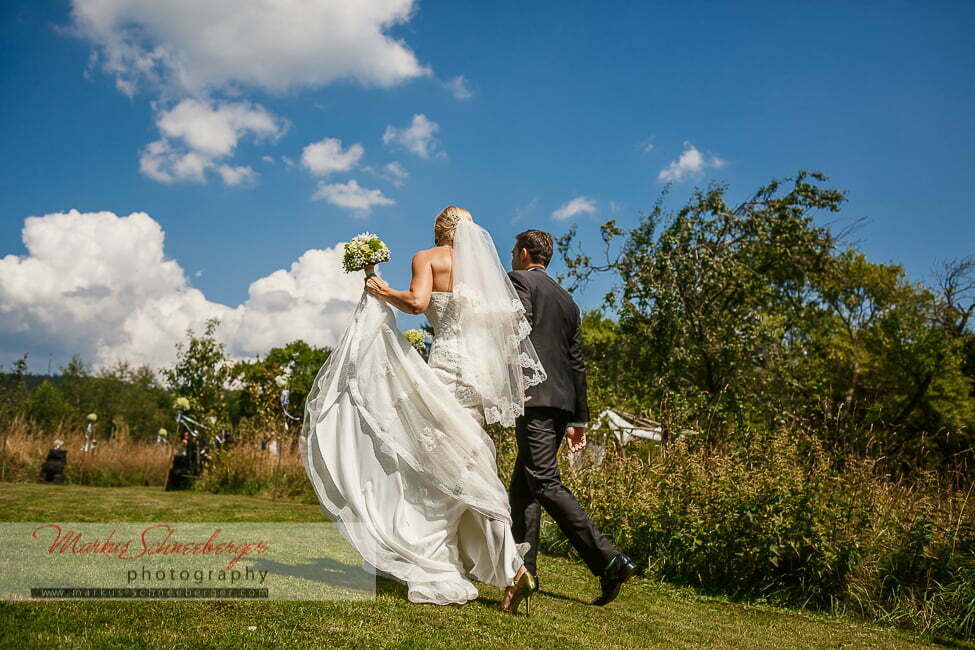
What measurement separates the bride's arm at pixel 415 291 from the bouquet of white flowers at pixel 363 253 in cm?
22

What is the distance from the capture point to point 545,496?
4.13 meters

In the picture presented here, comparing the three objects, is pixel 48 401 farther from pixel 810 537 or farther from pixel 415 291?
pixel 810 537

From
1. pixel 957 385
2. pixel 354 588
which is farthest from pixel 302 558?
pixel 957 385

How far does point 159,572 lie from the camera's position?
12.3 ft

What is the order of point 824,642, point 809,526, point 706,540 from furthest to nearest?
1. point 706,540
2. point 809,526
3. point 824,642

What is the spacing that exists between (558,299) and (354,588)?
6.93 feet

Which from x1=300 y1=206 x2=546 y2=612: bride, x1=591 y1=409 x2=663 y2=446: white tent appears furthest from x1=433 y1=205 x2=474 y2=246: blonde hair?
x1=591 y1=409 x2=663 y2=446: white tent

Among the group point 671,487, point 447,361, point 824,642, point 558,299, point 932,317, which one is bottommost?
point 824,642

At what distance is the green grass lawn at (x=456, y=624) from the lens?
266 cm

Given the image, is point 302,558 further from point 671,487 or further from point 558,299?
point 671,487

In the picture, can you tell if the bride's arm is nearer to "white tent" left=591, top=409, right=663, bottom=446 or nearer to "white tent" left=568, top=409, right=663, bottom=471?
"white tent" left=568, top=409, right=663, bottom=471

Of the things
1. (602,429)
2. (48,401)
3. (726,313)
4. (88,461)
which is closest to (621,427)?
(602,429)

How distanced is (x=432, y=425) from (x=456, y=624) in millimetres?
1149

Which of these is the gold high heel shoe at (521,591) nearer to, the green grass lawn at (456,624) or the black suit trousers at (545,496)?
the green grass lawn at (456,624)
